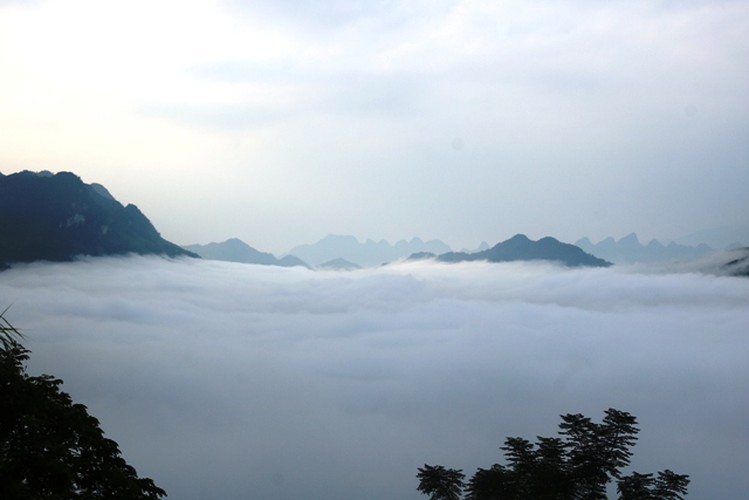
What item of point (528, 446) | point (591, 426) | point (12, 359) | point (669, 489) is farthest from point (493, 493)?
point (12, 359)

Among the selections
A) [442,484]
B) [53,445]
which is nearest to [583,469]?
[442,484]

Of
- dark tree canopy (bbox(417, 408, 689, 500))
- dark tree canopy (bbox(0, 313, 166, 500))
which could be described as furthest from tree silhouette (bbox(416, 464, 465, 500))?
dark tree canopy (bbox(0, 313, 166, 500))

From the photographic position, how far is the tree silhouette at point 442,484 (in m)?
63.5

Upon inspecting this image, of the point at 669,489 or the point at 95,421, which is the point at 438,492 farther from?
the point at 95,421

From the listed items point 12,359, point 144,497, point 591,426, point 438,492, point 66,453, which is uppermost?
point 12,359

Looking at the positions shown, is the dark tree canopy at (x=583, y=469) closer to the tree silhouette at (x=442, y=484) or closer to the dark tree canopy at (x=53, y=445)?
the tree silhouette at (x=442, y=484)

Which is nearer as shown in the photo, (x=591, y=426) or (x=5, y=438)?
(x=5, y=438)

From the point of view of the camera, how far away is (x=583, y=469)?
56781 millimetres

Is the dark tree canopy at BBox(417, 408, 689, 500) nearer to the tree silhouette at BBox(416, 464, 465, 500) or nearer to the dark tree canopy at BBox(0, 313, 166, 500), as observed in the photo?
the tree silhouette at BBox(416, 464, 465, 500)

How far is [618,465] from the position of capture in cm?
5603

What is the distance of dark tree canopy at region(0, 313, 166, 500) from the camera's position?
18.6 metres

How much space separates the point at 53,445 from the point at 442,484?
5103 cm

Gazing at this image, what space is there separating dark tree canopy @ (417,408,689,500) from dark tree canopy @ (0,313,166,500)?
143 ft

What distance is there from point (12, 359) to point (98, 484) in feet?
19.8
